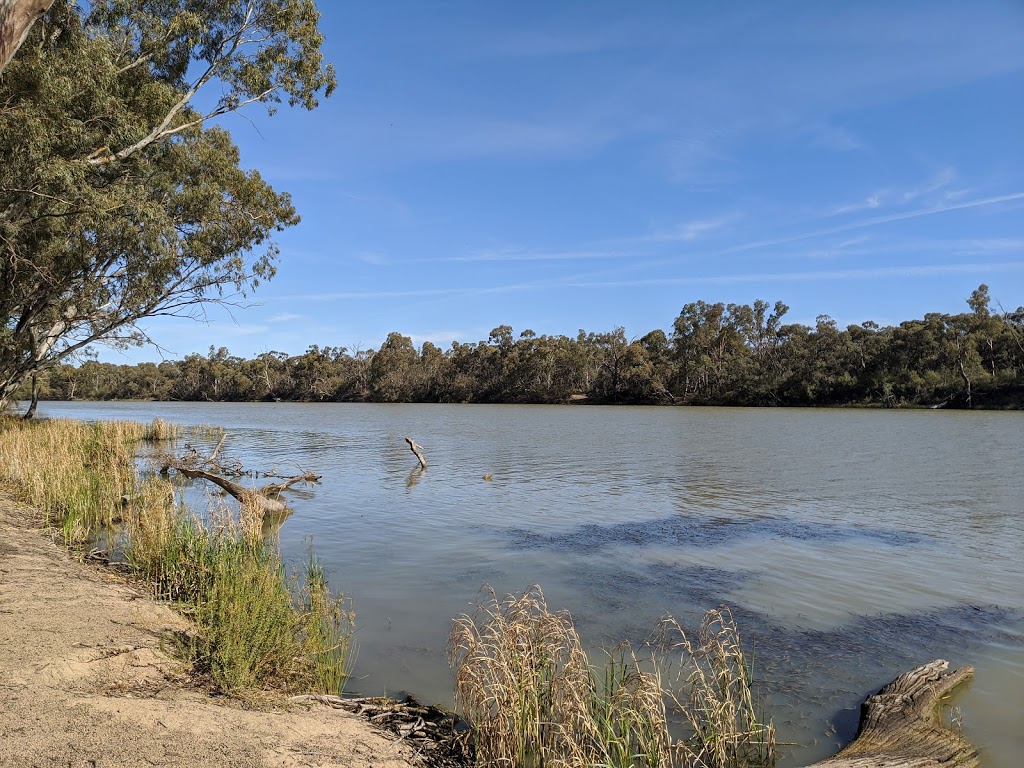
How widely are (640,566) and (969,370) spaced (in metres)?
62.1

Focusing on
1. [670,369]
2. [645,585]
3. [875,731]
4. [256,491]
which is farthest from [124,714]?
[670,369]

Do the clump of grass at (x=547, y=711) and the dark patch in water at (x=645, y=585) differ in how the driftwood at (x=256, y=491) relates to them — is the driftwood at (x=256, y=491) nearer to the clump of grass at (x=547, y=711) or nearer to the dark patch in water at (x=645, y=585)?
the dark patch in water at (x=645, y=585)

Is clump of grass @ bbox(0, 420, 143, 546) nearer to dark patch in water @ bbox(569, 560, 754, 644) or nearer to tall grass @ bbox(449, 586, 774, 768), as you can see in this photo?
dark patch in water @ bbox(569, 560, 754, 644)

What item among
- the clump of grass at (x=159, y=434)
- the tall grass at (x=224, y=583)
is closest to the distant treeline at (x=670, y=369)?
the clump of grass at (x=159, y=434)

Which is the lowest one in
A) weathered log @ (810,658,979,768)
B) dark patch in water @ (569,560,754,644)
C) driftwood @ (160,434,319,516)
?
dark patch in water @ (569,560,754,644)

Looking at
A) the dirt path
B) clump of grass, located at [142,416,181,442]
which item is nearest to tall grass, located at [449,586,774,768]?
the dirt path

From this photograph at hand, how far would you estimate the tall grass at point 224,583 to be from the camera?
424 centimetres

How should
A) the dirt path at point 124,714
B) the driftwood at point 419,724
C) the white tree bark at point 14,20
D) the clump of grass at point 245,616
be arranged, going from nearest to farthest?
the dirt path at point 124,714, the driftwood at point 419,724, the clump of grass at point 245,616, the white tree bark at point 14,20

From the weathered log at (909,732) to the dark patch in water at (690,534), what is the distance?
5.00 metres

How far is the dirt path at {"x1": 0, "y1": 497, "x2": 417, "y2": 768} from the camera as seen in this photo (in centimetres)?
299

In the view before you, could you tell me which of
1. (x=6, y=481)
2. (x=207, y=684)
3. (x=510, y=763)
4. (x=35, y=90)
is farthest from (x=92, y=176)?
(x=510, y=763)

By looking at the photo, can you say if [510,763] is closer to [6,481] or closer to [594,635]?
[594,635]

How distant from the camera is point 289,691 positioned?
4109mm

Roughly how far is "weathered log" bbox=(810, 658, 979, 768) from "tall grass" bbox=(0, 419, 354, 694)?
328 cm
